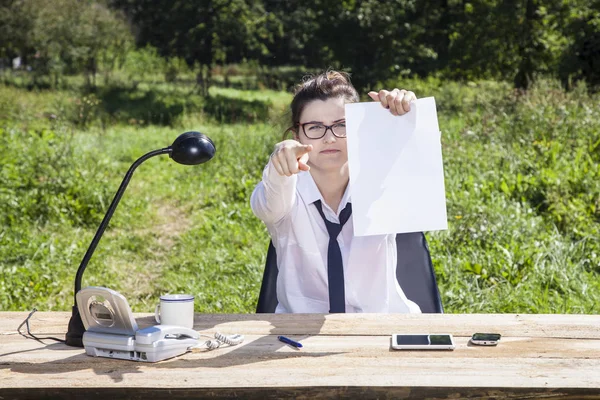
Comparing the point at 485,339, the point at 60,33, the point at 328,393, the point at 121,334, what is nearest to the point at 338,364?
the point at 328,393

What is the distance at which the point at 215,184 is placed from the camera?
7617 millimetres

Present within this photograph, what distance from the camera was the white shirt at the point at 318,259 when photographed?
7.99 ft

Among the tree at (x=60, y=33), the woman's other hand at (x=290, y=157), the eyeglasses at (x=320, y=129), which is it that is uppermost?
the tree at (x=60, y=33)

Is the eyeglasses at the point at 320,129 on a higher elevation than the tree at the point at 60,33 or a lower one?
lower

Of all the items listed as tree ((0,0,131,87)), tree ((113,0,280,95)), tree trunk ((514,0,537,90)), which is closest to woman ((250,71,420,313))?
tree trunk ((514,0,537,90))

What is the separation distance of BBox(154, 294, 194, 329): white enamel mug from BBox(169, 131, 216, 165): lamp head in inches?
15.6

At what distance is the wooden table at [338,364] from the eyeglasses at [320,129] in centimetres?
61

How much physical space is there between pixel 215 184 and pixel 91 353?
18.9 ft

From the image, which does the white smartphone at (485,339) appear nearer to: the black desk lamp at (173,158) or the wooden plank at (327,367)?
the wooden plank at (327,367)

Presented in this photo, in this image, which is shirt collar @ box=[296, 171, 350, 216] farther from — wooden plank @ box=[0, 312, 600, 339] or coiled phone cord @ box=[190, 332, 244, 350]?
coiled phone cord @ box=[190, 332, 244, 350]

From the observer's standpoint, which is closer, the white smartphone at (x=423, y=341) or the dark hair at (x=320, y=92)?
the white smartphone at (x=423, y=341)

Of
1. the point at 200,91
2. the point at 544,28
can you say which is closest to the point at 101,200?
the point at 544,28

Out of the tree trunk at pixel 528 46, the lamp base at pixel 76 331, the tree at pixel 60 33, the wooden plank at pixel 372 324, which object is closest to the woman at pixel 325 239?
the wooden plank at pixel 372 324

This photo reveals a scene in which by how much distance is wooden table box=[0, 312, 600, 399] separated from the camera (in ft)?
5.45
